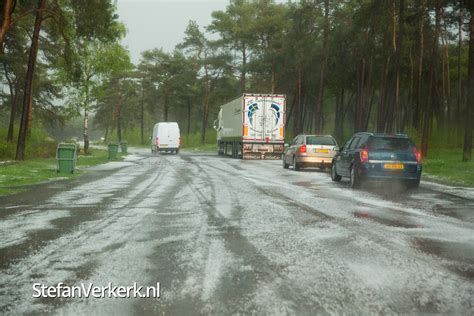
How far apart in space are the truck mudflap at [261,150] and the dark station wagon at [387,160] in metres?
18.7

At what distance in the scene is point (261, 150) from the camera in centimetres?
3547

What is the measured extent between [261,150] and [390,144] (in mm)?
19486

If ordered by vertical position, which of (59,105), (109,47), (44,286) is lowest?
(44,286)

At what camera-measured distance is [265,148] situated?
3556 cm

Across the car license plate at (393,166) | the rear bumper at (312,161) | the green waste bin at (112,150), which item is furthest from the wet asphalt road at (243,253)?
the green waste bin at (112,150)

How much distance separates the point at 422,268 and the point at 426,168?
2000 centimetres

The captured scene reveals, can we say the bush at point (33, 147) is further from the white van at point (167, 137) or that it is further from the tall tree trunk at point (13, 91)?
the white van at point (167, 137)

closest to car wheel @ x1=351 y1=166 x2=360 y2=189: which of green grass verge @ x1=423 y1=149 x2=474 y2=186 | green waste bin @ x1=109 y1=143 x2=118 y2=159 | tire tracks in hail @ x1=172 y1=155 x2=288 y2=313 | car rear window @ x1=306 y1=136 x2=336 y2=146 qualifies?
green grass verge @ x1=423 y1=149 x2=474 y2=186

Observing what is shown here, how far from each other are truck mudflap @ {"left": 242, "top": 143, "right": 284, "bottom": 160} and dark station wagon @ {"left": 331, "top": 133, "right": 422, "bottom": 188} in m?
18.7

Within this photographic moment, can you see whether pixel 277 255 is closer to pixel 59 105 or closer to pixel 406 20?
pixel 406 20

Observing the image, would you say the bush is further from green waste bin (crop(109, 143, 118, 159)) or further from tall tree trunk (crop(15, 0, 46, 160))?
green waste bin (crop(109, 143, 118, 159))

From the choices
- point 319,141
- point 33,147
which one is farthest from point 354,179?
point 33,147

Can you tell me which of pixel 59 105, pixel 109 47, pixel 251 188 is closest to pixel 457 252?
pixel 251 188

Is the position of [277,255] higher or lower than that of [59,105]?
lower
